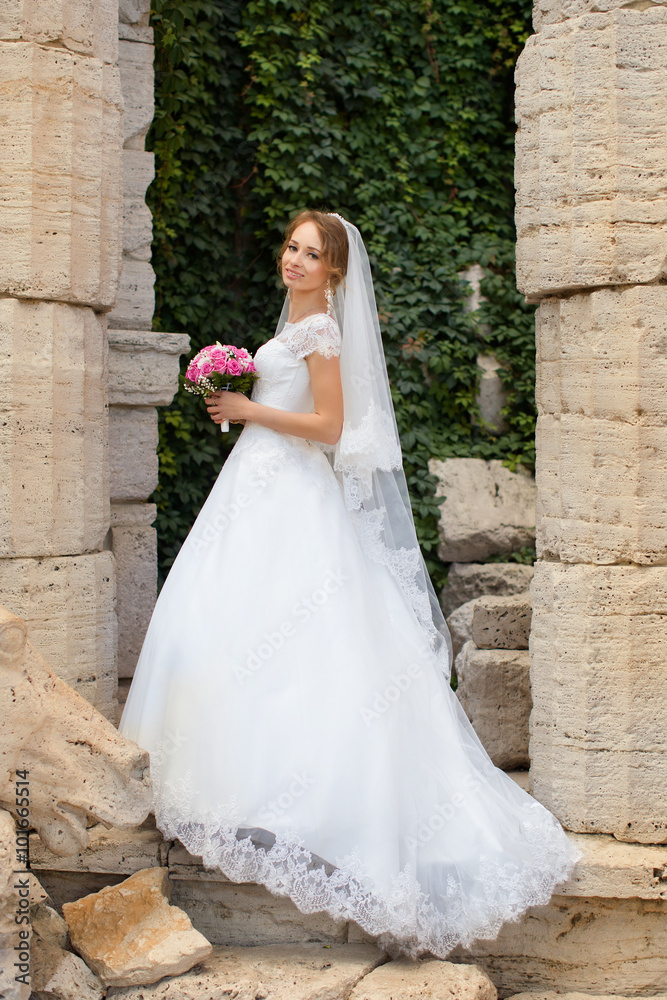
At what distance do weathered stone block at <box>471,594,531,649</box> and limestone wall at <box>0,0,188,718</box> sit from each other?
1542 millimetres

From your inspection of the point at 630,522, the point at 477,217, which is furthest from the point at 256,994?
the point at 477,217

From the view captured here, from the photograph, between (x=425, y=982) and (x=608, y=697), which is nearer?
(x=425, y=982)

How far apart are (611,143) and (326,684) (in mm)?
2020

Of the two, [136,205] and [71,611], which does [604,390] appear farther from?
[136,205]

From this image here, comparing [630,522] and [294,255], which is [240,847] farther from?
[294,255]

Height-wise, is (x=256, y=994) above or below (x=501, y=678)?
below

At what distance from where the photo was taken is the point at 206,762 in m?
2.84

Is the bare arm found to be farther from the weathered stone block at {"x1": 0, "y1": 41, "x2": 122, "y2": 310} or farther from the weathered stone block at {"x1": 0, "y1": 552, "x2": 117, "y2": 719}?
the weathered stone block at {"x1": 0, "y1": 552, "x2": 117, "y2": 719}

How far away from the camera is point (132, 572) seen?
15.1ft

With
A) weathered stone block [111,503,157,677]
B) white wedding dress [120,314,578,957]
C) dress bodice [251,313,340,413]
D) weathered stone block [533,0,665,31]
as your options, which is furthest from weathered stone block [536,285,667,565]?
weathered stone block [111,503,157,677]

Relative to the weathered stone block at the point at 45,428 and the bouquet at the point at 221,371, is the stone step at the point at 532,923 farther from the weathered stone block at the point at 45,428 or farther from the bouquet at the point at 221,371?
→ the bouquet at the point at 221,371

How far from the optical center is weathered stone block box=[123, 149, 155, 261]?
15.0ft

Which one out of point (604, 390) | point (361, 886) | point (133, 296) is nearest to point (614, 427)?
point (604, 390)

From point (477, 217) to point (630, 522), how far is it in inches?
173
